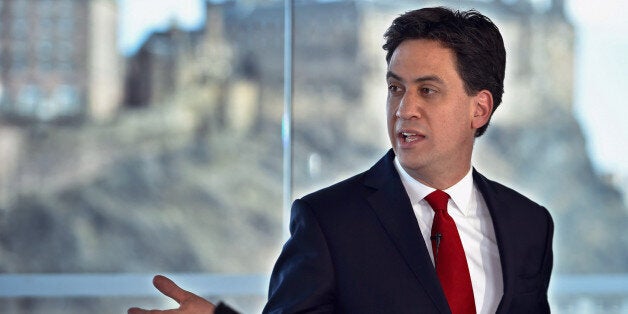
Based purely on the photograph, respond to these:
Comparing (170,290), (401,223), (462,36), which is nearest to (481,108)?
(462,36)

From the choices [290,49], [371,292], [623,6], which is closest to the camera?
[371,292]

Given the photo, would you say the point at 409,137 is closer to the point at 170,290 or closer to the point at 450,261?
the point at 450,261

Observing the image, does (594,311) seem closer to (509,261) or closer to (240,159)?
(240,159)

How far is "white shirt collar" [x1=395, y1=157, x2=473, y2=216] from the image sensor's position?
1.78m

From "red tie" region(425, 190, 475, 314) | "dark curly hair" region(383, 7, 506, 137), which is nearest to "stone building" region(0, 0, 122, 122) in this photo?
"dark curly hair" region(383, 7, 506, 137)

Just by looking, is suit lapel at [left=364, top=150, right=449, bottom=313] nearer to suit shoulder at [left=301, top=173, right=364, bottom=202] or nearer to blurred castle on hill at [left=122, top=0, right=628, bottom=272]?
suit shoulder at [left=301, top=173, right=364, bottom=202]

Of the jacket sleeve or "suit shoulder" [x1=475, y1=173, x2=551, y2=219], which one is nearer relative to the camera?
the jacket sleeve

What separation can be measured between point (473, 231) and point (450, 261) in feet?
0.43

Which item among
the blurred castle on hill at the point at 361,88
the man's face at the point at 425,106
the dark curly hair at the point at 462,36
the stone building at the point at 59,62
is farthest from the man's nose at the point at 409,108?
the stone building at the point at 59,62

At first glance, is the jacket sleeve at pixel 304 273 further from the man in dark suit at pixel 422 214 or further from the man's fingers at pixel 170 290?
the man's fingers at pixel 170 290

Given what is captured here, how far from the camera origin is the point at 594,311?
4.58m

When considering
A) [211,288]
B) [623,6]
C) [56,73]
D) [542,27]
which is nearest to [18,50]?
[56,73]

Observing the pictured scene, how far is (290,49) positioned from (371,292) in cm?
236

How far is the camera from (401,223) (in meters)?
1.70
